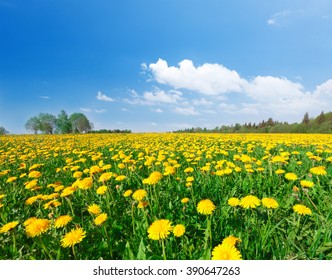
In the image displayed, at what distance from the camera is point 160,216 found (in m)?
2.19

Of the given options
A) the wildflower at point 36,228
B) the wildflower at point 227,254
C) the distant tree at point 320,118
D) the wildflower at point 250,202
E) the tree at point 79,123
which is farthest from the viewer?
the tree at point 79,123

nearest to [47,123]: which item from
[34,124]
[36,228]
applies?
[34,124]

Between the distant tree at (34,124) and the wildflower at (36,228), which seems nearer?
the wildflower at (36,228)

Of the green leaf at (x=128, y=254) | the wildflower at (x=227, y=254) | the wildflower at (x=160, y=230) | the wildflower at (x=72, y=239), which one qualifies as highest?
the wildflower at (x=160, y=230)

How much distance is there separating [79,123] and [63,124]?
4.77 m

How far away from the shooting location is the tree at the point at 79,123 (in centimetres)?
5275

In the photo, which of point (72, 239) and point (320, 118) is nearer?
point (72, 239)

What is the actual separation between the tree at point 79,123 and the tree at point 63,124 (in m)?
1.00

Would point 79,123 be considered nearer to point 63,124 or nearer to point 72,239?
point 63,124

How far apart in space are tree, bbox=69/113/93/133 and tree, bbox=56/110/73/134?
1.00 m

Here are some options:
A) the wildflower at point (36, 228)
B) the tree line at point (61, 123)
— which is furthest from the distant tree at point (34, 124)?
the wildflower at point (36, 228)

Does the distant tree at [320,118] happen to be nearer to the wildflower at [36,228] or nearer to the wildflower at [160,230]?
the wildflower at [160,230]

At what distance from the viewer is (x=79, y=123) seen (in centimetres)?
5294
